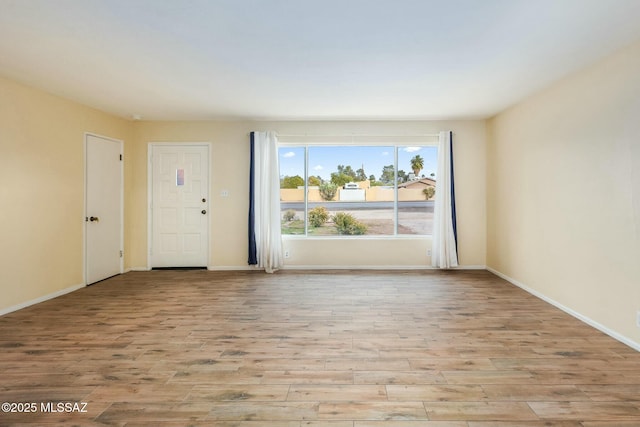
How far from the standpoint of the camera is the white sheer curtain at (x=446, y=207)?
17.7 feet

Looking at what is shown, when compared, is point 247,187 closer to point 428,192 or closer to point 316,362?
point 428,192

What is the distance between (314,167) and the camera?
5.77m

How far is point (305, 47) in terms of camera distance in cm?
277

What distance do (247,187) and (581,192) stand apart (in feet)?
15.1

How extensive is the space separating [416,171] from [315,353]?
405 cm

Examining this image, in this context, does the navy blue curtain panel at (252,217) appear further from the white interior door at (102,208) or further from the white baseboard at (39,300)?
the white baseboard at (39,300)

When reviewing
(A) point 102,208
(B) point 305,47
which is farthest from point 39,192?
(B) point 305,47

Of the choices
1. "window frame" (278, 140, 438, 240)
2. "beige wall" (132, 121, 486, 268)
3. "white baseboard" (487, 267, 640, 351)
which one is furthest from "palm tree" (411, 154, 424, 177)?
"white baseboard" (487, 267, 640, 351)

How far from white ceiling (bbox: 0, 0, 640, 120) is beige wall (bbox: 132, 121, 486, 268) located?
1.19 meters

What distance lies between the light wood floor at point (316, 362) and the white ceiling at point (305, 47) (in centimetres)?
256

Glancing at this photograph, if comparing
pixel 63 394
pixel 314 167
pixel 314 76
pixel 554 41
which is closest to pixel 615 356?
pixel 554 41

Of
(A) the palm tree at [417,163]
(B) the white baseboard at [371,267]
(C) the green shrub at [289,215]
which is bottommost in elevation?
(B) the white baseboard at [371,267]

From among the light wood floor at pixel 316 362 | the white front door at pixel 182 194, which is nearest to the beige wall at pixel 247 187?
the white front door at pixel 182 194

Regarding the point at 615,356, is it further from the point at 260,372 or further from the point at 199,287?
the point at 199,287
